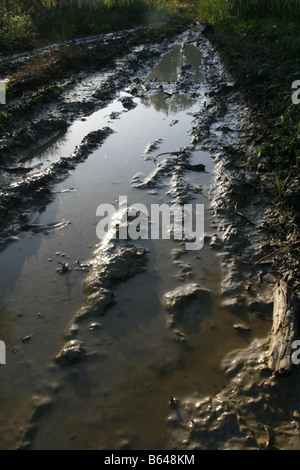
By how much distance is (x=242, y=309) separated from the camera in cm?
275

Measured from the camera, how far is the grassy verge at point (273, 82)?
3797mm

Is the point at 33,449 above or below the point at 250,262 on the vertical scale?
below

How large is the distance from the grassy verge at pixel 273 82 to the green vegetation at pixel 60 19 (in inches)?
251

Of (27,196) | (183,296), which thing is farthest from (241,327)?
(27,196)

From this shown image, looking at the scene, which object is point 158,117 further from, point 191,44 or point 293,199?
point 191,44

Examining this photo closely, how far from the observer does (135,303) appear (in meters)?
2.84

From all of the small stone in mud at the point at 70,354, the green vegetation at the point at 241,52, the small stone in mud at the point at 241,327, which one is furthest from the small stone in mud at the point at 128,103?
the small stone in mud at the point at 70,354

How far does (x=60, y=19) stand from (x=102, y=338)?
1710 centimetres

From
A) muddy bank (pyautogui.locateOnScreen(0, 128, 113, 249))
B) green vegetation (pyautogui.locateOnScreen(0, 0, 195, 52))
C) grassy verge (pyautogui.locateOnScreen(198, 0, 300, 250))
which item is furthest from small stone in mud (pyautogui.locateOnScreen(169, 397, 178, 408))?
green vegetation (pyautogui.locateOnScreen(0, 0, 195, 52))

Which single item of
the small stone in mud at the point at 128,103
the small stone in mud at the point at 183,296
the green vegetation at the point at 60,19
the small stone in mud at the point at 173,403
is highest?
the green vegetation at the point at 60,19

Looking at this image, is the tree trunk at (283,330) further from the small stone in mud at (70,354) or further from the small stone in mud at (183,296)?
the small stone in mud at (70,354)

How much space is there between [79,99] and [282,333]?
6.86m

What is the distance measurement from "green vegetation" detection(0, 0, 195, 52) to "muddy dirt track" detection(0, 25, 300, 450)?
9190 mm
